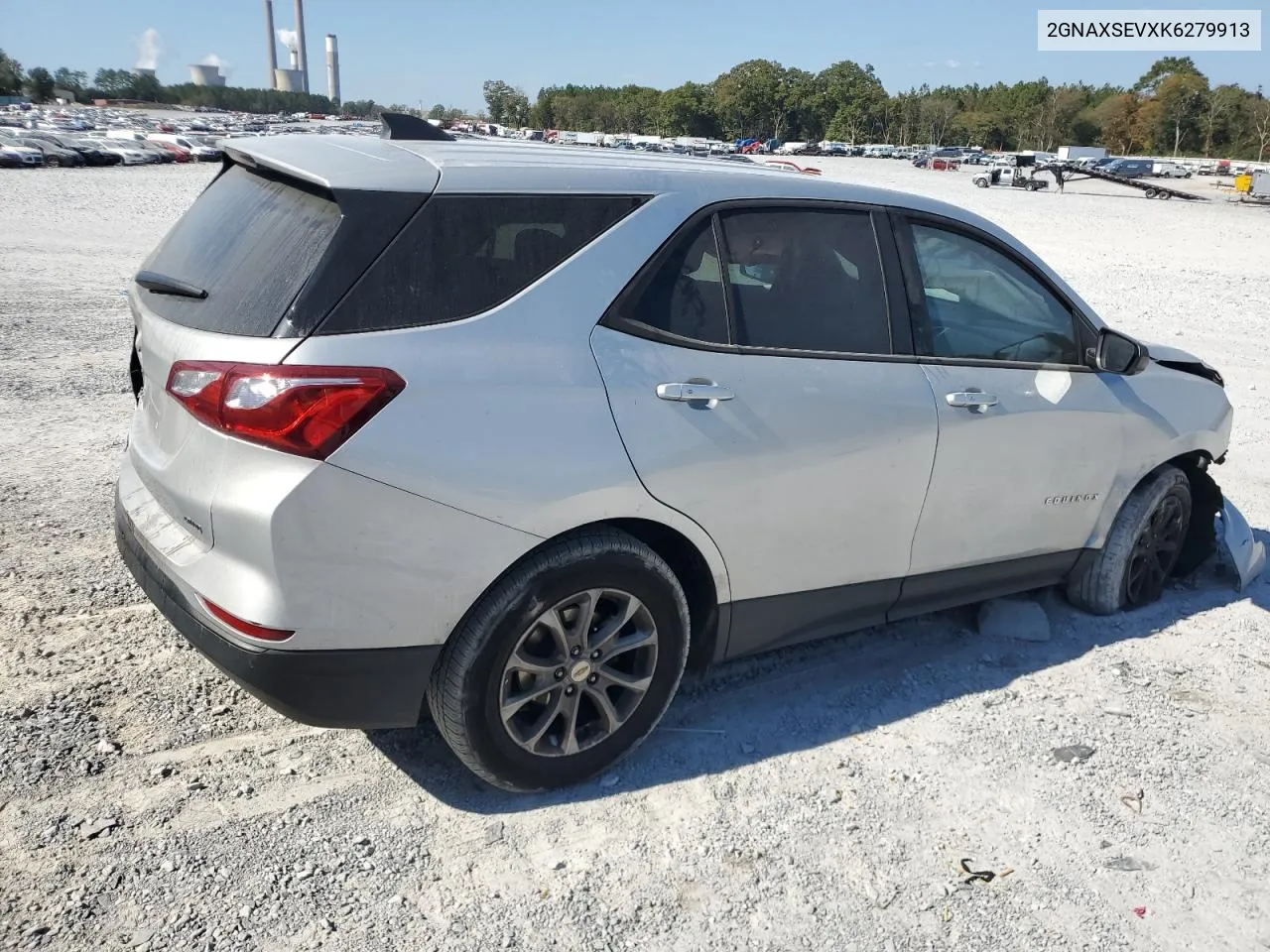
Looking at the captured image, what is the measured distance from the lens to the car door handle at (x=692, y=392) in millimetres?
3004

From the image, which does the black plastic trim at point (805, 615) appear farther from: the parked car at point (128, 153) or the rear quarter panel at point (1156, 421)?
the parked car at point (128, 153)

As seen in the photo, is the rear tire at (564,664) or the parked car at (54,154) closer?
the rear tire at (564,664)

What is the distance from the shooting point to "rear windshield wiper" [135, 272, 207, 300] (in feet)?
9.66

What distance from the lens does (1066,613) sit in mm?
4691

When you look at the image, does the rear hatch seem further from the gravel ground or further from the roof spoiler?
the gravel ground

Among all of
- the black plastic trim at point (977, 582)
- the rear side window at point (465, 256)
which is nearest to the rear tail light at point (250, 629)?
the rear side window at point (465, 256)

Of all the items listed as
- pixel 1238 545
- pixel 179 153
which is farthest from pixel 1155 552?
pixel 179 153

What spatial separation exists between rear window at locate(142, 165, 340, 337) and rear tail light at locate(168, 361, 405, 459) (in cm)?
15

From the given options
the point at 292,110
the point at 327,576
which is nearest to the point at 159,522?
the point at 327,576

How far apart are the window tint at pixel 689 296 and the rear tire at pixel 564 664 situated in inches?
26.1

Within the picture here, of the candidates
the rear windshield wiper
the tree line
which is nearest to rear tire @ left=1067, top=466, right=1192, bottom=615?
the rear windshield wiper

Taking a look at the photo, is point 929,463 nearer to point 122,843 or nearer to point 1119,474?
point 1119,474

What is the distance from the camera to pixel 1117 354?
4195mm

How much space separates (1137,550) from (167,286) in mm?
4159
